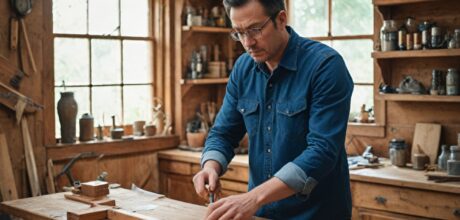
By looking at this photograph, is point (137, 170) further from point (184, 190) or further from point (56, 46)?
point (56, 46)

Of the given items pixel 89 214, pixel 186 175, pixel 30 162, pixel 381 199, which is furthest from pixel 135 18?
pixel 89 214

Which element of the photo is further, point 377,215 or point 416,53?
point 416,53

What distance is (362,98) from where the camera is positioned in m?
4.77

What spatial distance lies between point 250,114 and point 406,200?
1.76m

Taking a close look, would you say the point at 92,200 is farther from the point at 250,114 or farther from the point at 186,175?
Answer: the point at 186,175

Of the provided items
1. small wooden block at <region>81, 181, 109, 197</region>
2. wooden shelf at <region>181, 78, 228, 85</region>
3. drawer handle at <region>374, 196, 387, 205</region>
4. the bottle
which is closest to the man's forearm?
small wooden block at <region>81, 181, 109, 197</region>

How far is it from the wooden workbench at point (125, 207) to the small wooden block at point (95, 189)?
0.22ft

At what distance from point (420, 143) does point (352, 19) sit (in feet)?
3.52

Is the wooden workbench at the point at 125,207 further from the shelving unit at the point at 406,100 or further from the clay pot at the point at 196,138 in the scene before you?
the clay pot at the point at 196,138

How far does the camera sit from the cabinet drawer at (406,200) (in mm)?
3631

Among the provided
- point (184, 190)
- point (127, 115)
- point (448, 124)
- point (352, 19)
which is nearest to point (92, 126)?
point (127, 115)

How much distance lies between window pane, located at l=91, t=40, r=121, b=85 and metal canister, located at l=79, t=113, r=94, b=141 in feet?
1.09

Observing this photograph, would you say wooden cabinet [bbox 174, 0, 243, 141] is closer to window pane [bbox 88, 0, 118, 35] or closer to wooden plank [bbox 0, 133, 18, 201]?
window pane [bbox 88, 0, 118, 35]

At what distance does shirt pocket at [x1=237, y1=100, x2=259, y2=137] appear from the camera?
2404 millimetres
